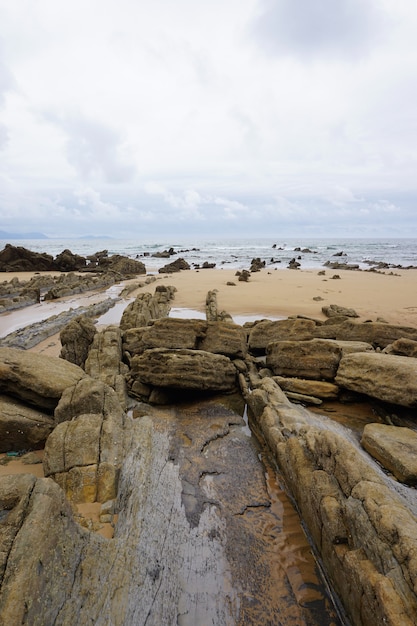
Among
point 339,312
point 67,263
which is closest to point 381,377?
point 339,312

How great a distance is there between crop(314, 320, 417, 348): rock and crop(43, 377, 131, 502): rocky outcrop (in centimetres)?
574

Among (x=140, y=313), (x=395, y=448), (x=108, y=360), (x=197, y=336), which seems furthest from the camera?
(x=140, y=313)

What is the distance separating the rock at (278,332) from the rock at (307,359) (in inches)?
45.7

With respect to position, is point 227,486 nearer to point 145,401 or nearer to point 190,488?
point 190,488

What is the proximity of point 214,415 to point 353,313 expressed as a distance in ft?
28.6

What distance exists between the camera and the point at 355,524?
2988 mm

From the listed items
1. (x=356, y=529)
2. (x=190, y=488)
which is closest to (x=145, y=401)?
(x=190, y=488)

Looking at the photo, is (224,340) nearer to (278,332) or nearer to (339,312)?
(278,332)

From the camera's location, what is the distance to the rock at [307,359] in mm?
6543

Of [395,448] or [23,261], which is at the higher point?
[395,448]

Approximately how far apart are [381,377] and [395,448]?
1.32 meters

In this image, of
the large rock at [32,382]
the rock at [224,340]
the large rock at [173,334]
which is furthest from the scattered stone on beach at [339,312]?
the large rock at [32,382]

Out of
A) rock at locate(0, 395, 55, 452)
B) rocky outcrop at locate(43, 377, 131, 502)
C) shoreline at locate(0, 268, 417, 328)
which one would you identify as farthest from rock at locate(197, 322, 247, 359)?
shoreline at locate(0, 268, 417, 328)

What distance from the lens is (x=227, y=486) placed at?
4273 mm
